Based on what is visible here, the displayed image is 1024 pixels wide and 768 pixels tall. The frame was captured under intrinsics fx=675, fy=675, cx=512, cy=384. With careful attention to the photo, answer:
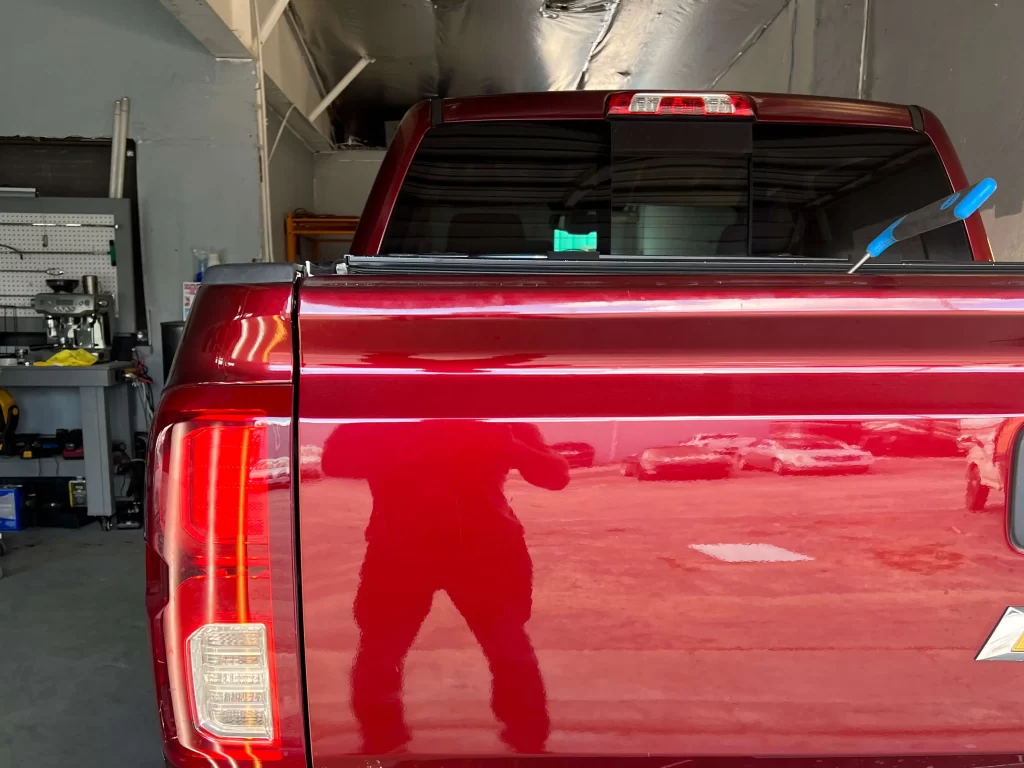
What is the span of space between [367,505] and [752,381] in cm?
52

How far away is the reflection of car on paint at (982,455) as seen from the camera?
0.87 meters

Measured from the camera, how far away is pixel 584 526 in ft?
2.80

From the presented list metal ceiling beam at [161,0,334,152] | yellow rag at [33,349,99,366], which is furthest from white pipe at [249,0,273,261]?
yellow rag at [33,349,99,366]

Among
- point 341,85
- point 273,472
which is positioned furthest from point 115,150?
point 273,472

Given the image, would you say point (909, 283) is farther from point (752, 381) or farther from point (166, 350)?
point (166, 350)

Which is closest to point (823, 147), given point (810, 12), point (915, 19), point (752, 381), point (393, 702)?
point (752, 381)

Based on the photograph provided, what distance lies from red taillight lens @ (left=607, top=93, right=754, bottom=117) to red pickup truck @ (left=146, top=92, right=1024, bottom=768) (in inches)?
39.7

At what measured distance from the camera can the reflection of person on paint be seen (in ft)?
2.76

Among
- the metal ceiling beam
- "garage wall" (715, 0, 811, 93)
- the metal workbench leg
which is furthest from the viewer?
"garage wall" (715, 0, 811, 93)

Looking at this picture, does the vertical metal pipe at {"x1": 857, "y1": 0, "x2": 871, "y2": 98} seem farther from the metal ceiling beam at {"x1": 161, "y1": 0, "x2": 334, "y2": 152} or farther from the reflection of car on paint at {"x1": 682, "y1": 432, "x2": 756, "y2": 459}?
the reflection of car on paint at {"x1": 682, "y1": 432, "x2": 756, "y2": 459}

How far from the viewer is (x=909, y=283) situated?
0.97 m

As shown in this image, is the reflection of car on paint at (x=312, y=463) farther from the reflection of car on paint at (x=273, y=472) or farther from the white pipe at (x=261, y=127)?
the white pipe at (x=261, y=127)

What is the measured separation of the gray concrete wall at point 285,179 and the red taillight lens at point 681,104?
15.2 feet

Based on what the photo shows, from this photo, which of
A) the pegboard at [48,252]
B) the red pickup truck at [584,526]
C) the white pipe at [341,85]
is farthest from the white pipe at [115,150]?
the red pickup truck at [584,526]
